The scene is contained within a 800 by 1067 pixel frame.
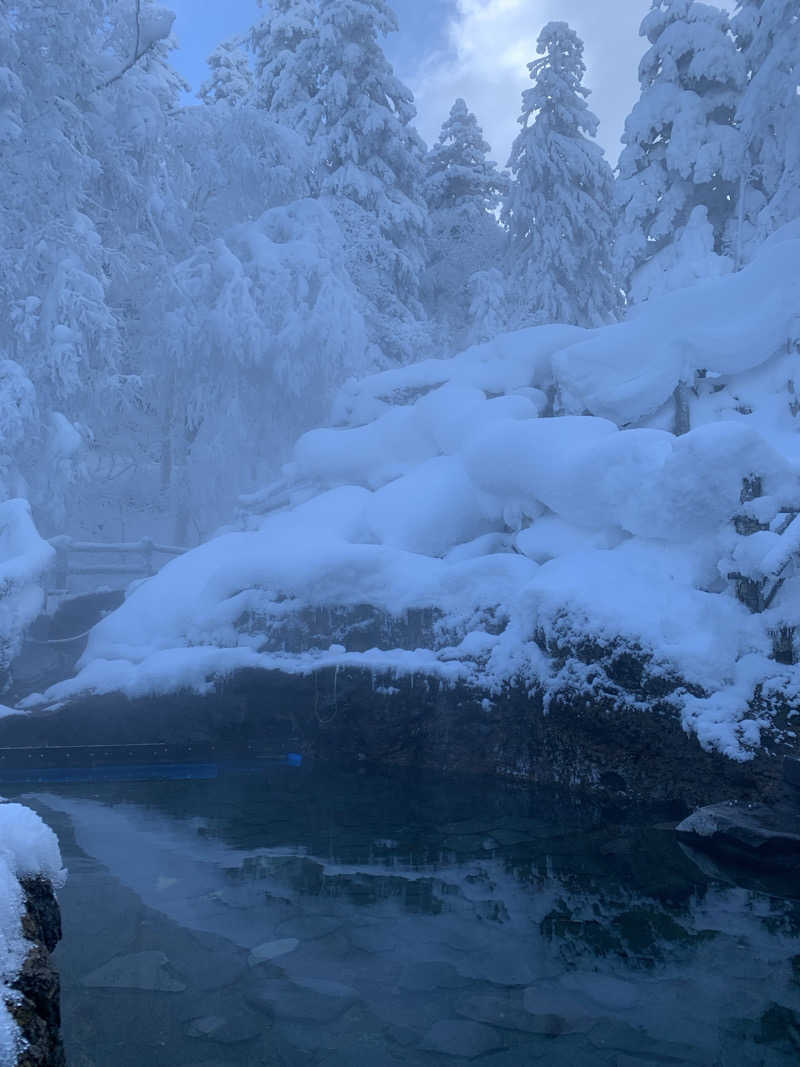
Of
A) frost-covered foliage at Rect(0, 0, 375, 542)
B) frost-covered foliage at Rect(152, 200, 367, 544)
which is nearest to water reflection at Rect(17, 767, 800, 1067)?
frost-covered foliage at Rect(0, 0, 375, 542)

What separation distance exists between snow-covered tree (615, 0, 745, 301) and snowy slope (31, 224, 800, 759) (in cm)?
760

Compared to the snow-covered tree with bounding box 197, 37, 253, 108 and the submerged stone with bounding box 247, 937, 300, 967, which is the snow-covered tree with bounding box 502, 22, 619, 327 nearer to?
the snow-covered tree with bounding box 197, 37, 253, 108

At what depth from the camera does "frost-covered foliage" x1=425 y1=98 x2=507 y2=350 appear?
23469 mm

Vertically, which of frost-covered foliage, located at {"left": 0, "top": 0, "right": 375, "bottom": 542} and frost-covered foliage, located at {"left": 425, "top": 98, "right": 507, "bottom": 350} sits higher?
frost-covered foliage, located at {"left": 425, "top": 98, "right": 507, "bottom": 350}

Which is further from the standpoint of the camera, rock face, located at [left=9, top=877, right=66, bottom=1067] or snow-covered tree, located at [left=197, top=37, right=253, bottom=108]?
snow-covered tree, located at [left=197, top=37, right=253, bottom=108]

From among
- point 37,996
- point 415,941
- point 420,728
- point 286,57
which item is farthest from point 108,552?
point 37,996

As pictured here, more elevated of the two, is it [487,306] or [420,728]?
[487,306]

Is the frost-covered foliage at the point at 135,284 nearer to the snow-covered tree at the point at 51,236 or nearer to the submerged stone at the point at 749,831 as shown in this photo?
the snow-covered tree at the point at 51,236

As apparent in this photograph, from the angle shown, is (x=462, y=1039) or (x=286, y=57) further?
(x=286, y=57)

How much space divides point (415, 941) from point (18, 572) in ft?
26.2

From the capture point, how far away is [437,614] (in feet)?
28.6

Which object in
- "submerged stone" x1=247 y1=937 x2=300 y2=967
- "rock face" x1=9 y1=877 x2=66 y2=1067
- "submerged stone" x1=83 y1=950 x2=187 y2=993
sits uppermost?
"rock face" x1=9 y1=877 x2=66 y2=1067

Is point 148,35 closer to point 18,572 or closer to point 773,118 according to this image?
point 18,572

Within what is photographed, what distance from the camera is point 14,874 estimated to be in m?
2.29
